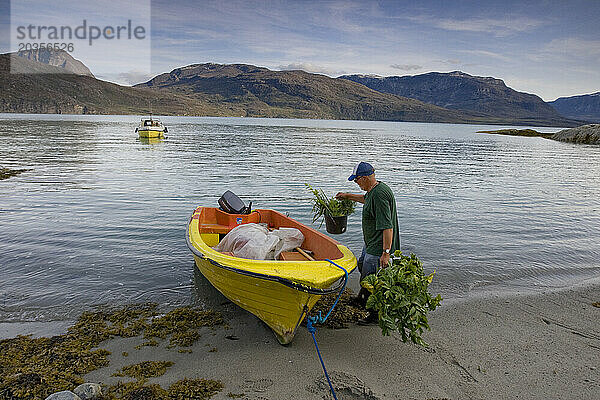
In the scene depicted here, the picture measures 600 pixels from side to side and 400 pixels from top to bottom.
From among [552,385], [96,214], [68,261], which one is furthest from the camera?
[96,214]

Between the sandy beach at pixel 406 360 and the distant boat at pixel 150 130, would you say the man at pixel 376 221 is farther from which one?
the distant boat at pixel 150 130

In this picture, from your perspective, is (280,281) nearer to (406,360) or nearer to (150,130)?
(406,360)

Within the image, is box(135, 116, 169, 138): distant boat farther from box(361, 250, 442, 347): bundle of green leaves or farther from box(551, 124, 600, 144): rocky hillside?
box(551, 124, 600, 144): rocky hillside

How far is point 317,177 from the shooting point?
25188mm

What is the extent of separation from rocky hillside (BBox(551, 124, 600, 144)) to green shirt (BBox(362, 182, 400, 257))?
76133 millimetres

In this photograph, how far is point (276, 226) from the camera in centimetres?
1035

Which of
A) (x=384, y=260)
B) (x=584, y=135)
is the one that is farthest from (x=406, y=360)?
(x=584, y=135)

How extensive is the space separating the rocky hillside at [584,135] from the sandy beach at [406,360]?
7494 centimetres

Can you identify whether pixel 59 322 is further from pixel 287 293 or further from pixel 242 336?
pixel 287 293

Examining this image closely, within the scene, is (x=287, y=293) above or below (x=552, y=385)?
above

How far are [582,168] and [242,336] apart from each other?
34067 millimetres

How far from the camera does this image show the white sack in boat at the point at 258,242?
23.8 feet

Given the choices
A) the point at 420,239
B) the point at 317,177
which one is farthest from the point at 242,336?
the point at 317,177

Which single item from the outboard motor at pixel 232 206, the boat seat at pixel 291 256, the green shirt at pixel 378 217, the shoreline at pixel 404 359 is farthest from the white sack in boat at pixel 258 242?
the outboard motor at pixel 232 206
